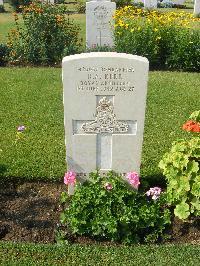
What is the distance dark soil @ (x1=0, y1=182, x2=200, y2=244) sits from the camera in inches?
168

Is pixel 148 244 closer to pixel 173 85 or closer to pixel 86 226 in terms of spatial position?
pixel 86 226

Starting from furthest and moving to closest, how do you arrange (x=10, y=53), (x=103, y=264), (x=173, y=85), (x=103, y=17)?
(x=103, y=17)
(x=10, y=53)
(x=173, y=85)
(x=103, y=264)

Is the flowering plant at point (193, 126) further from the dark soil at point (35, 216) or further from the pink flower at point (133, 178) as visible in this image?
the dark soil at point (35, 216)

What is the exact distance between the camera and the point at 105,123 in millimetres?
4410

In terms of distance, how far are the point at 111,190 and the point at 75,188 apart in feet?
1.42

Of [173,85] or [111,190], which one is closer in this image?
[111,190]

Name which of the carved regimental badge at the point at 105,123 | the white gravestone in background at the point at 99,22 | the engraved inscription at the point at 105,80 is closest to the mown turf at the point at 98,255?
the carved regimental badge at the point at 105,123

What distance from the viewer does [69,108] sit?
Answer: 4305mm

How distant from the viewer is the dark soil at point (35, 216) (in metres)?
4.27

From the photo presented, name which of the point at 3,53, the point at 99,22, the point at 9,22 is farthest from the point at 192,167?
the point at 9,22

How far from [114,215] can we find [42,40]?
7356 mm

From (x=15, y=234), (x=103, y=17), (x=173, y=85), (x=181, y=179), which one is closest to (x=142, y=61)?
(x=181, y=179)

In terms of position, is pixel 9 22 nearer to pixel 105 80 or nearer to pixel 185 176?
pixel 105 80

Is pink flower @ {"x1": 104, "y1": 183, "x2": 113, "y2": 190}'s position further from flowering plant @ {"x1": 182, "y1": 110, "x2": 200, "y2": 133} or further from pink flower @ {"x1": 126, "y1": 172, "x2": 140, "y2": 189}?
flowering plant @ {"x1": 182, "y1": 110, "x2": 200, "y2": 133}
